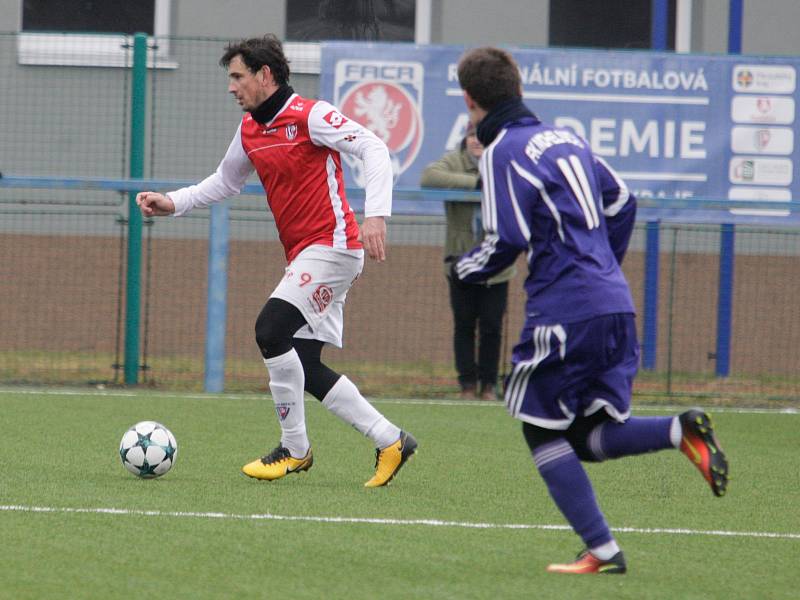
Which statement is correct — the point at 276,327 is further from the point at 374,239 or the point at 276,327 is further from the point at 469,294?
the point at 469,294

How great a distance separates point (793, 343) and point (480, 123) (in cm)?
813

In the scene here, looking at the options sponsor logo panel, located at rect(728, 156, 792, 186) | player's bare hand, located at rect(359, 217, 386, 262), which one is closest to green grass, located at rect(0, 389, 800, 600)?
player's bare hand, located at rect(359, 217, 386, 262)

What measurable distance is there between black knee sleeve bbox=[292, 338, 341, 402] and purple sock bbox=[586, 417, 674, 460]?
2266 millimetres

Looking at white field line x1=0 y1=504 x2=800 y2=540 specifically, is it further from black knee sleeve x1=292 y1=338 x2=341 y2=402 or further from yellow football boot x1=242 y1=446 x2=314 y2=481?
black knee sleeve x1=292 y1=338 x2=341 y2=402

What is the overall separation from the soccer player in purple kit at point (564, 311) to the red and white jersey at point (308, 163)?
→ 1.96 meters

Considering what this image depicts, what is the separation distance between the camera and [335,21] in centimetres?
1517

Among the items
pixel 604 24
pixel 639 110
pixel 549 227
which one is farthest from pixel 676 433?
pixel 604 24

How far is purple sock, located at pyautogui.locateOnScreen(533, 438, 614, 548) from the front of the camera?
4703 mm

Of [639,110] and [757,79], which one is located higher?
[757,79]

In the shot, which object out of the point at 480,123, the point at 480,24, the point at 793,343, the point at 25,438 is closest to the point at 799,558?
the point at 480,123

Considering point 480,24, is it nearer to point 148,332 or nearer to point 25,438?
point 148,332

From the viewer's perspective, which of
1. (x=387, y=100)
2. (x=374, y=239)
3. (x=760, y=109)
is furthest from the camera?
(x=760, y=109)

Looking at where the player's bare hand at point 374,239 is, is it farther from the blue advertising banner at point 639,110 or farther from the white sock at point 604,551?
the blue advertising banner at point 639,110

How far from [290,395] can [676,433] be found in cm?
248
